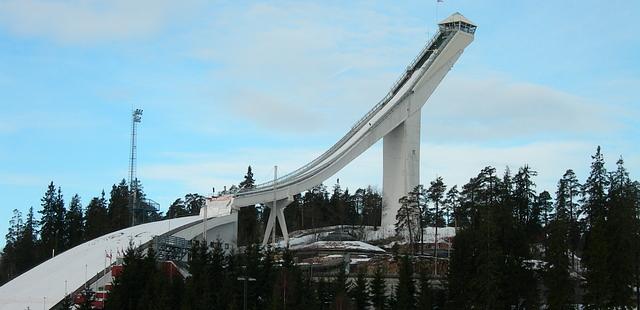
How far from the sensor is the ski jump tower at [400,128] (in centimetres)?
6050

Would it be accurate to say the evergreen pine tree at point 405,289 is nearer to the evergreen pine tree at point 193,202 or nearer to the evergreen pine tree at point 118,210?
the evergreen pine tree at point 118,210

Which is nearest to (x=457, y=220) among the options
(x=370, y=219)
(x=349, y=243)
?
(x=349, y=243)

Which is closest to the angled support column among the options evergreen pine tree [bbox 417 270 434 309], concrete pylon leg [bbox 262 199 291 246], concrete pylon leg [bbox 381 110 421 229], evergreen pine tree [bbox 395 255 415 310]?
concrete pylon leg [bbox 262 199 291 246]

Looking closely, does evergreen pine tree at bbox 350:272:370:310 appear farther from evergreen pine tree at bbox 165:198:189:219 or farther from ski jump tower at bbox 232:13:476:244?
evergreen pine tree at bbox 165:198:189:219

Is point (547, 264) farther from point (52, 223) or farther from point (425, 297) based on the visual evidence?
point (52, 223)

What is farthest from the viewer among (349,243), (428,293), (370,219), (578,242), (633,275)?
(370,219)

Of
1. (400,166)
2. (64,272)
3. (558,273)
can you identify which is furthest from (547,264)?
(400,166)

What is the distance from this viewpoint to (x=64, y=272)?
1699 inches

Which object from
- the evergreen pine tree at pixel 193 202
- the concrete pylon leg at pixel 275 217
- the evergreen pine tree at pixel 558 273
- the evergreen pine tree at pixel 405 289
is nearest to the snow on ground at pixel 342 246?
the concrete pylon leg at pixel 275 217

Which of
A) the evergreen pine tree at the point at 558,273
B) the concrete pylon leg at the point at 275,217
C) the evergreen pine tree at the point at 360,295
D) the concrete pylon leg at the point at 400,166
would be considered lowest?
the evergreen pine tree at the point at 360,295

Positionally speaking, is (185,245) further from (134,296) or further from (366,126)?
(366,126)

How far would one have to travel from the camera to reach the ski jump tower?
60500 mm

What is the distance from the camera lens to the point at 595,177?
45.3 metres

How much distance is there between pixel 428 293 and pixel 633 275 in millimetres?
9591
